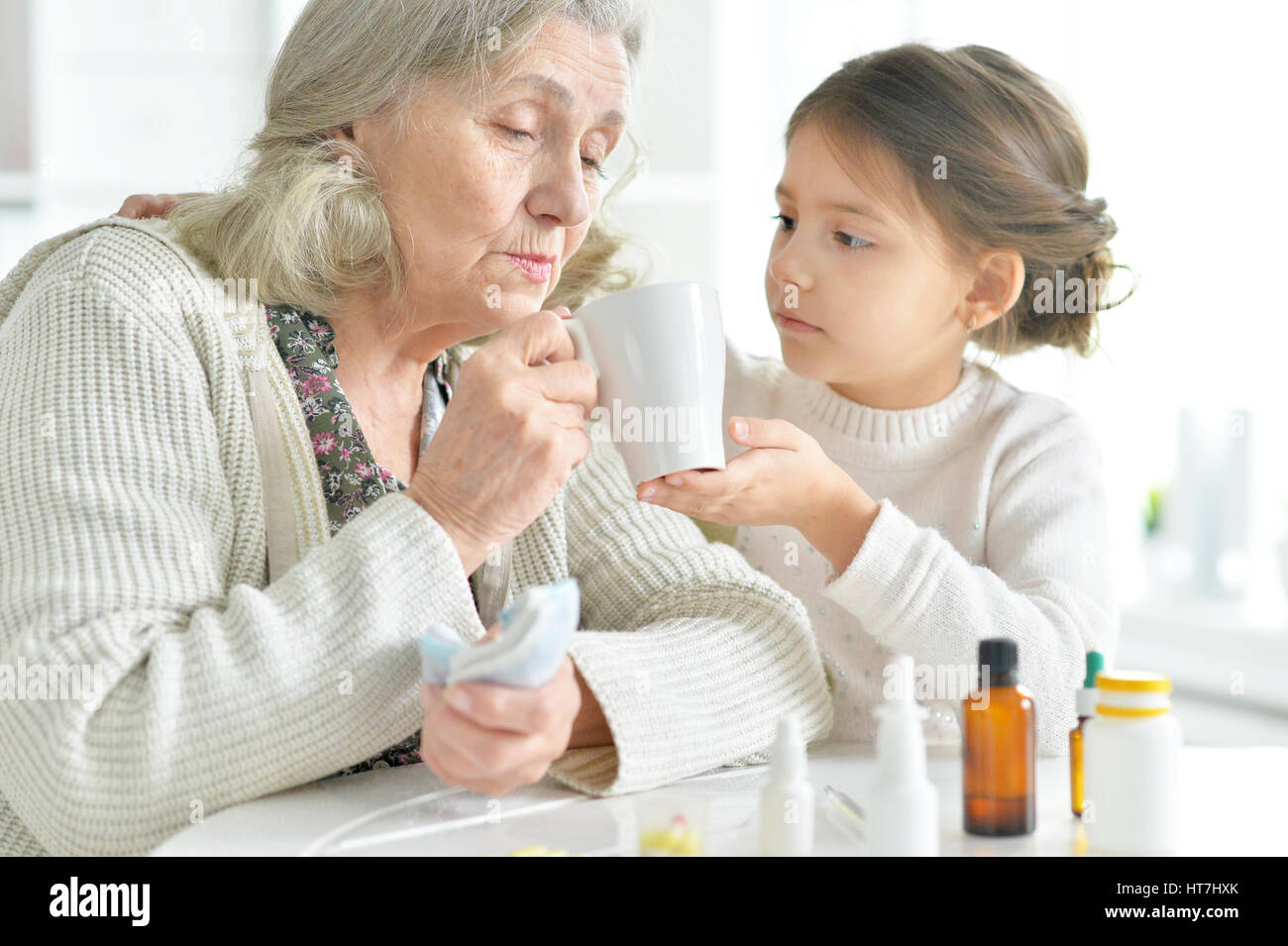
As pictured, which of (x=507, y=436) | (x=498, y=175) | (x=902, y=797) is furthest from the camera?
(x=498, y=175)

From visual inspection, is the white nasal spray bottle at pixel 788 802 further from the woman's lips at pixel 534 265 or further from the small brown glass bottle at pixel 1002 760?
the woman's lips at pixel 534 265

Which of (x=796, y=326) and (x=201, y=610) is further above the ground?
(x=796, y=326)

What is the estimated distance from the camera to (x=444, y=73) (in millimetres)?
1316

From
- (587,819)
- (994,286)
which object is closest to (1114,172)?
(994,286)

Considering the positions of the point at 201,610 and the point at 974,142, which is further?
the point at 974,142

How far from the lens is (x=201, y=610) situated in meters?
1.03

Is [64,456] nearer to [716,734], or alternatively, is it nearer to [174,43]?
[716,734]

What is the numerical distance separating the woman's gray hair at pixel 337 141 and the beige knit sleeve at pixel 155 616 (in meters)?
0.20

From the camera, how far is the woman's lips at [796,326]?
151cm

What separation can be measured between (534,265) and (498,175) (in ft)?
0.35

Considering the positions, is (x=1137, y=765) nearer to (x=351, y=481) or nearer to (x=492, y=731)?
(x=492, y=731)

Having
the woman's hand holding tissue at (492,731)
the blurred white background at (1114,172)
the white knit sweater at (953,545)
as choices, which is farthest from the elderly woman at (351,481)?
the blurred white background at (1114,172)

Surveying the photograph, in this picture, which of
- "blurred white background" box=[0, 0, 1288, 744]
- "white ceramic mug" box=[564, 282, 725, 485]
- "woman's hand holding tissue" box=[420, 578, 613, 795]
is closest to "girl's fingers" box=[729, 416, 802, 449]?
"white ceramic mug" box=[564, 282, 725, 485]
